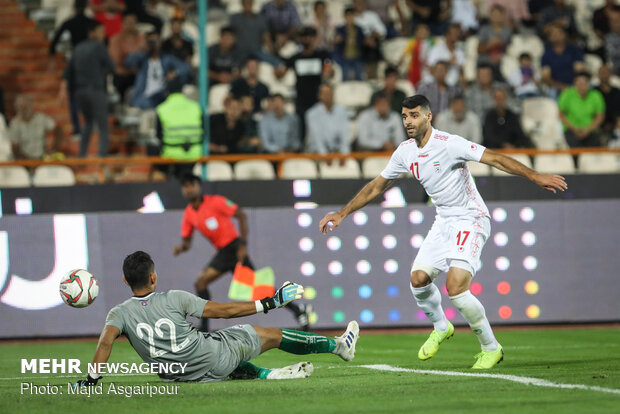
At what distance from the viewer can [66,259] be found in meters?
13.8

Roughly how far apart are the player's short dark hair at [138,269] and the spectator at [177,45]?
414 inches

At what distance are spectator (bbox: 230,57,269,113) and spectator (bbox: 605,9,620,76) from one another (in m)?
7.01

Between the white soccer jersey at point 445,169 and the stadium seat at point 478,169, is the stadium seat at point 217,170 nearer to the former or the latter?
the stadium seat at point 478,169

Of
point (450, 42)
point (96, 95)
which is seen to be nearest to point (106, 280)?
point (96, 95)

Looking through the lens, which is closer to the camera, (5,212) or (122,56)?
(5,212)

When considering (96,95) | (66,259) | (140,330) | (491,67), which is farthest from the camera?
(491,67)

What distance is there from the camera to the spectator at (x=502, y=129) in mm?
16000

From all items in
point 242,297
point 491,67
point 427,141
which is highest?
point 491,67

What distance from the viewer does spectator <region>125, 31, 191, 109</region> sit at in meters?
17.1

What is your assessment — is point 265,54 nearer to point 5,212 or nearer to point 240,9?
point 240,9

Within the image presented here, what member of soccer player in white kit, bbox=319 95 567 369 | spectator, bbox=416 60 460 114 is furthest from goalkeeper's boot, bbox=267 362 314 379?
spectator, bbox=416 60 460 114

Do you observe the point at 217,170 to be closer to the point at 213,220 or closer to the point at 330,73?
the point at 213,220

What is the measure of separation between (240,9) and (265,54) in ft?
5.00

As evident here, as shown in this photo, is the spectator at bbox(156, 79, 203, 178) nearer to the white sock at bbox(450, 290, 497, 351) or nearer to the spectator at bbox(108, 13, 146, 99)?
the spectator at bbox(108, 13, 146, 99)
